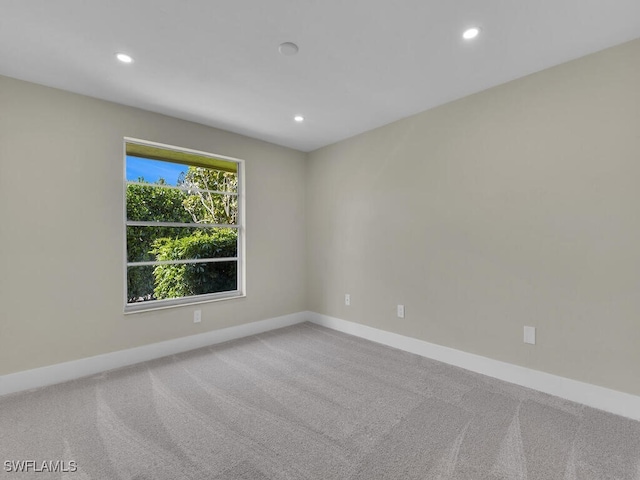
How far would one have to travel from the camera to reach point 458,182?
2873mm

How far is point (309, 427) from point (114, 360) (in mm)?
2086

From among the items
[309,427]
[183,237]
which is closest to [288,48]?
[183,237]

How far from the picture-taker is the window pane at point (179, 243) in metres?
3.09

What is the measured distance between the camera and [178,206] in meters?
3.40

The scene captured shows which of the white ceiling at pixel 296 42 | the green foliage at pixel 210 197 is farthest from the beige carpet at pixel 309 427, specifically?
the white ceiling at pixel 296 42

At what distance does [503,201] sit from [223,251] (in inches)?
122

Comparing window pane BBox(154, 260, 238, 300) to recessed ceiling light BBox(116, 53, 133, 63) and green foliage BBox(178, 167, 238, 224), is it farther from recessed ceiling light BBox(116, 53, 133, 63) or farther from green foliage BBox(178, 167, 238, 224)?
recessed ceiling light BBox(116, 53, 133, 63)

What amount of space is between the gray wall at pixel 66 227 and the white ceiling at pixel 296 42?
0.27 metres

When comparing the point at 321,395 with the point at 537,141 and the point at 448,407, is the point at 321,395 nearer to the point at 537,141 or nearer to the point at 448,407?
the point at 448,407

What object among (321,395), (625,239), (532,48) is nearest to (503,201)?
(625,239)

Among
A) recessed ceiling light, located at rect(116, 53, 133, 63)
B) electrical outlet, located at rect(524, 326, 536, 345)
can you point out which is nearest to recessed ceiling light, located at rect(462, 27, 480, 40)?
electrical outlet, located at rect(524, 326, 536, 345)

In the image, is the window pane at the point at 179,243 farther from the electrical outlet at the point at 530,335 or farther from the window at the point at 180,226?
the electrical outlet at the point at 530,335

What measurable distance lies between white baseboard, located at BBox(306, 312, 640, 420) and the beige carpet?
79 millimetres

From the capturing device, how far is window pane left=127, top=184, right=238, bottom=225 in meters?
3.11
